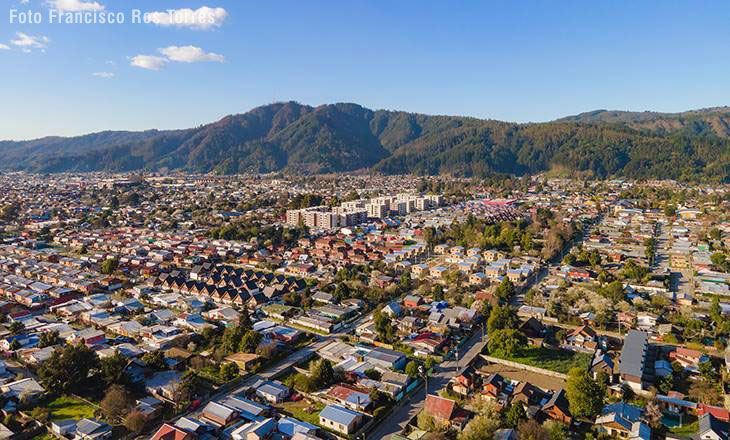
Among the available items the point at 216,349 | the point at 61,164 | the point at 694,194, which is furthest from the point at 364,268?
the point at 61,164

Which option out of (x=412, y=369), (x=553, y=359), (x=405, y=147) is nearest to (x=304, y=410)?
(x=412, y=369)

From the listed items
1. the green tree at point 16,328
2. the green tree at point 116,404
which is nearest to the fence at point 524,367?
the green tree at point 116,404

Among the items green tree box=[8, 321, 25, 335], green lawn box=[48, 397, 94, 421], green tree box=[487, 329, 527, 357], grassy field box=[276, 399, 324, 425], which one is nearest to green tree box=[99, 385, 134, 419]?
green lawn box=[48, 397, 94, 421]

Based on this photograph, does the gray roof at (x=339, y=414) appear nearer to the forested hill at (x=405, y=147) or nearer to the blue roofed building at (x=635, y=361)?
the blue roofed building at (x=635, y=361)

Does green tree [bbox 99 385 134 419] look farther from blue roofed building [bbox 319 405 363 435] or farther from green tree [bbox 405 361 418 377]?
green tree [bbox 405 361 418 377]

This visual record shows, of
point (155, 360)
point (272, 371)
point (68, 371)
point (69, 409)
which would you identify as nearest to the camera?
point (69, 409)

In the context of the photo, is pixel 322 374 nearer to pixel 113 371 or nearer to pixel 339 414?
pixel 339 414

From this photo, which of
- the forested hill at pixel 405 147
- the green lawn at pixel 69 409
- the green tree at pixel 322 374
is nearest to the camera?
the green lawn at pixel 69 409
